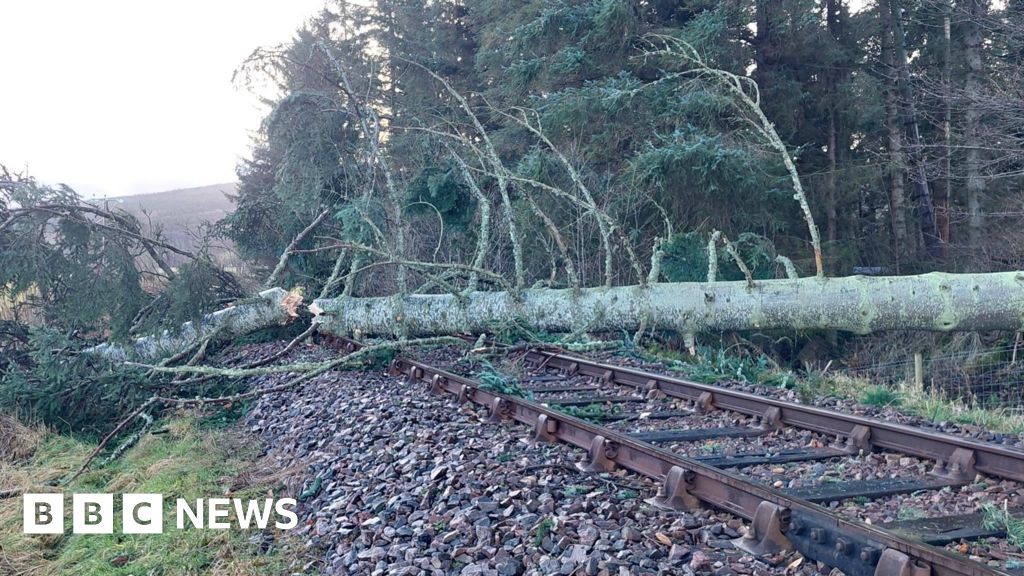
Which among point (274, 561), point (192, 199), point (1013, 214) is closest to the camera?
point (274, 561)

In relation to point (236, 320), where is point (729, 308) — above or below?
above

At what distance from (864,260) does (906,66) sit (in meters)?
3.91

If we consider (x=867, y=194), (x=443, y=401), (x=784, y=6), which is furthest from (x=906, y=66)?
(x=443, y=401)

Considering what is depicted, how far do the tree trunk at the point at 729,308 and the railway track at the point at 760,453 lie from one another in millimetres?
695

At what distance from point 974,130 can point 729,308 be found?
9.08 m

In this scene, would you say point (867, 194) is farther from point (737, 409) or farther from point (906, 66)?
point (737, 409)

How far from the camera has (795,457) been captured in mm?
4832

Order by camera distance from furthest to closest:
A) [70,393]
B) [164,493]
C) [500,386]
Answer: [70,393] → [500,386] → [164,493]

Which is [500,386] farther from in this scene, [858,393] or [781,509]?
[858,393]

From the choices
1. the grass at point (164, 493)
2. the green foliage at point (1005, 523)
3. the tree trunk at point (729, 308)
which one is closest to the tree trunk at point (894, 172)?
the tree trunk at point (729, 308)

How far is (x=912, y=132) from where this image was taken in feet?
51.6

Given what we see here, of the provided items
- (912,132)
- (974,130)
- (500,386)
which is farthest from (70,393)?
(912,132)

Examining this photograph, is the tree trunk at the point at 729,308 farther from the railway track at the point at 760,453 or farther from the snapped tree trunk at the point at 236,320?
the railway track at the point at 760,453

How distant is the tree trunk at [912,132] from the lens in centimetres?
1495
